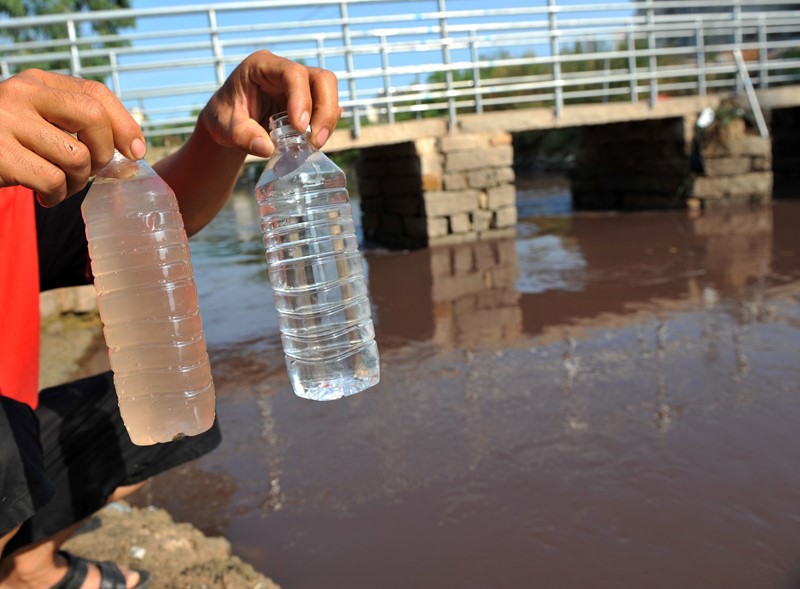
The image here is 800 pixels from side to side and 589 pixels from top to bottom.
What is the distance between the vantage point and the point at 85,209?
159 cm

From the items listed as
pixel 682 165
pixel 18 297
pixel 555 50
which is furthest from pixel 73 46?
pixel 682 165

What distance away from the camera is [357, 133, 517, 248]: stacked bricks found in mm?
9086

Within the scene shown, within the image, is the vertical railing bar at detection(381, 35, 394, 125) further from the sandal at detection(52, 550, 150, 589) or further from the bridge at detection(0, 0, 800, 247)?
the sandal at detection(52, 550, 150, 589)

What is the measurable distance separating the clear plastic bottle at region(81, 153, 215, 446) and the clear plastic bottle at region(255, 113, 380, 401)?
0.24 m

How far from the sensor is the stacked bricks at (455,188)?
9.09 metres

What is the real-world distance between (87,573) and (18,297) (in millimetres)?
868

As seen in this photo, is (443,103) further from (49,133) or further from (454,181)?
(49,133)

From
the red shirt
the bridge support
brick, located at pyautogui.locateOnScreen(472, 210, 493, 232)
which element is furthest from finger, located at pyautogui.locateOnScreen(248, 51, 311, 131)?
the bridge support

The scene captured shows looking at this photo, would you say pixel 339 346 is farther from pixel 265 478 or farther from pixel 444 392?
pixel 444 392

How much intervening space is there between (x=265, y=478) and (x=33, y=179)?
6.95ft

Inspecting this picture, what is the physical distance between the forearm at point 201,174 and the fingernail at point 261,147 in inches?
17.1

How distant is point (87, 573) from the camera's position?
7.55 ft

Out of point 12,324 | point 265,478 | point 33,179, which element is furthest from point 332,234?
point 265,478

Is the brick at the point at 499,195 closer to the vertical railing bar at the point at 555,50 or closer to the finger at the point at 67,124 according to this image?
the vertical railing bar at the point at 555,50
